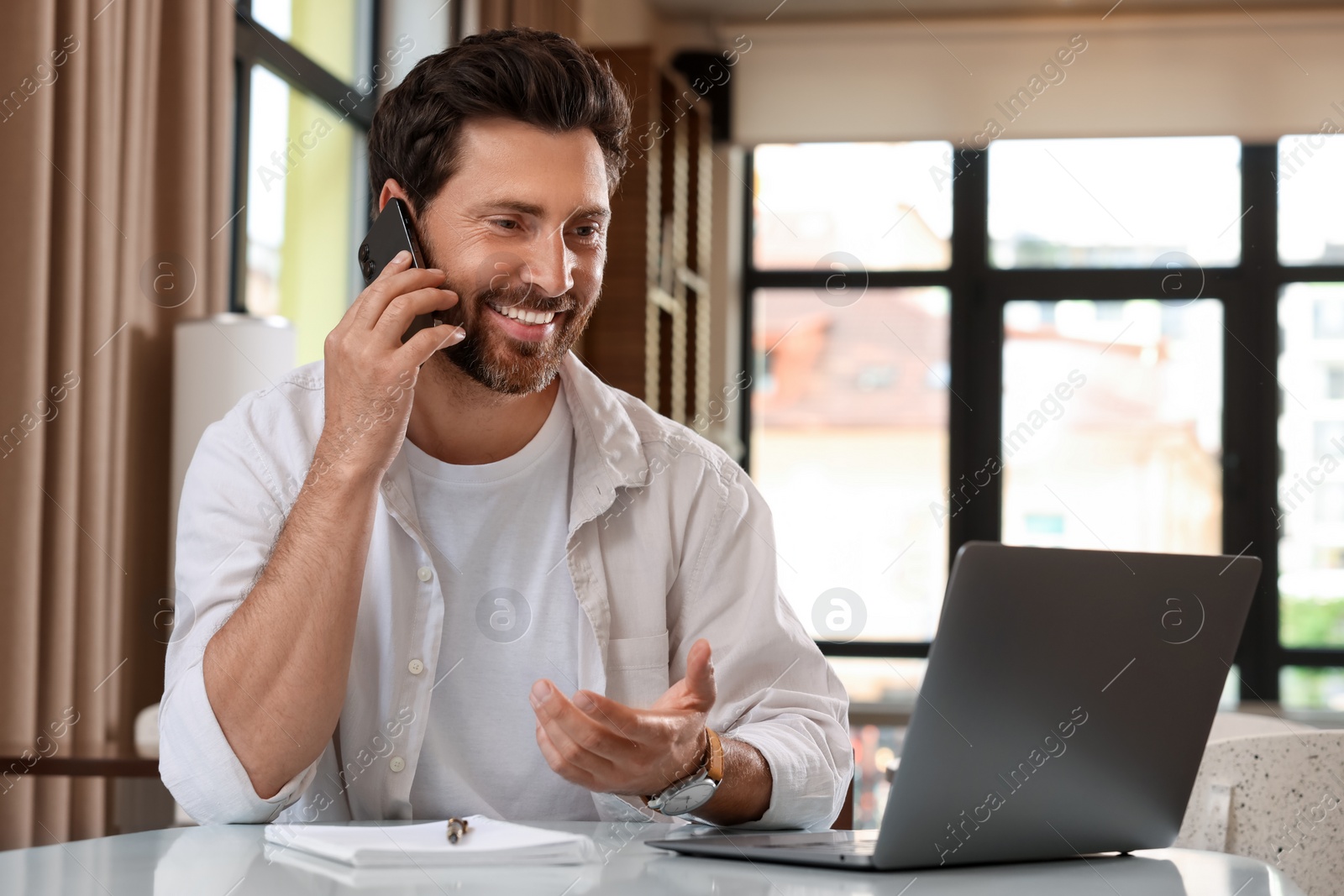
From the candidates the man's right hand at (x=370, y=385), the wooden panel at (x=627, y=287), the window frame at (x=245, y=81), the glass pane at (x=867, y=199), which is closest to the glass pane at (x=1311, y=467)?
the glass pane at (x=867, y=199)

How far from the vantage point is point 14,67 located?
2.20 m

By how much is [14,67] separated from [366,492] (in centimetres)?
140

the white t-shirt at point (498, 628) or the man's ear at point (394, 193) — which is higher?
the man's ear at point (394, 193)

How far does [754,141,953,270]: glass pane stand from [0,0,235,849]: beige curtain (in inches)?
134

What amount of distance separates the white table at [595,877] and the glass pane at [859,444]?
456cm

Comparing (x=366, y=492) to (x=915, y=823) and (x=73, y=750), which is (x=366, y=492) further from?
(x=73, y=750)

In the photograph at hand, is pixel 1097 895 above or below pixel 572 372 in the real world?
below

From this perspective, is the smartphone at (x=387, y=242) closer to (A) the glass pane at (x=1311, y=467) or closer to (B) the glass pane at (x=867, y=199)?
Result: (B) the glass pane at (x=867, y=199)

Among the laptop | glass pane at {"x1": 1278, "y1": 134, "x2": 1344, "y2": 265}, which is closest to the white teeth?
the laptop

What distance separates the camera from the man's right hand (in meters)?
1.28

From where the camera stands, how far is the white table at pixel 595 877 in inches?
33.3

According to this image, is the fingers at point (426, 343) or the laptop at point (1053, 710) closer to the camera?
the laptop at point (1053, 710)

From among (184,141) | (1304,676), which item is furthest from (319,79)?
(1304,676)

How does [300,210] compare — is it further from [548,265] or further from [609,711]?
[609,711]
